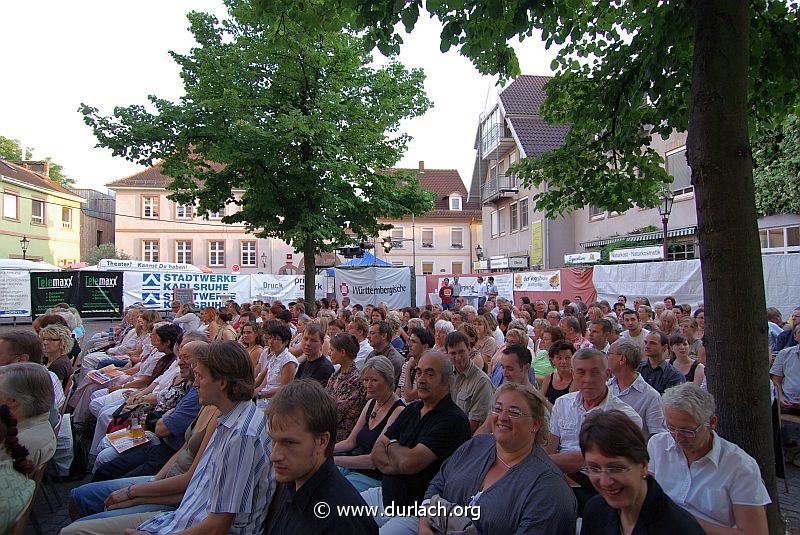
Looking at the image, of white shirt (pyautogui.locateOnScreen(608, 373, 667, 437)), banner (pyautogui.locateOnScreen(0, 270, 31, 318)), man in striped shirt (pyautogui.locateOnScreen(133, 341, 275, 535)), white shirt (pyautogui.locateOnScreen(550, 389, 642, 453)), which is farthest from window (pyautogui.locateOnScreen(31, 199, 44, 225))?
white shirt (pyautogui.locateOnScreen(608, 373, 667, 437))

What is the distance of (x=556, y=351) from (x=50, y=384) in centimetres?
421

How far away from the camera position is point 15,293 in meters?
23.6

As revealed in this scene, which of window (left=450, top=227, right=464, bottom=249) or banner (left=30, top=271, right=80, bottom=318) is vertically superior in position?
window (left=450, top=227, right=464, bottom=249)

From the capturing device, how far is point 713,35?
10.4 feet

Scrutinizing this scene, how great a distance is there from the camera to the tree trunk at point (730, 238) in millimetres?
3027

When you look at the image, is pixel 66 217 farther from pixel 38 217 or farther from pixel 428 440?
pixel 428 440

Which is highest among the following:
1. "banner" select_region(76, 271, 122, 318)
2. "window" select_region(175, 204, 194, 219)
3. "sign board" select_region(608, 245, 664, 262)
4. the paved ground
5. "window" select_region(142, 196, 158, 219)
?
"window" select_region(142, 196, 158, 219)

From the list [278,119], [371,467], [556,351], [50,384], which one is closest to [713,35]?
[556,351]

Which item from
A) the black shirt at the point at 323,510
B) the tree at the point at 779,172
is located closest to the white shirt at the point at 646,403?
the black shirt at the point at 323,510

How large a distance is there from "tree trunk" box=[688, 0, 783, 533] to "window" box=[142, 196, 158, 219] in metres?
51.4

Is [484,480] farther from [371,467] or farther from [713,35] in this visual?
[713,35]

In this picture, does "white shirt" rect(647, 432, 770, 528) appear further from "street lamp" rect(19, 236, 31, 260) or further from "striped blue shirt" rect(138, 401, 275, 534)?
"street lamp" rect(19, 236, 31, 260)

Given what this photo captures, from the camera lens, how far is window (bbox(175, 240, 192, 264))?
48.9 m

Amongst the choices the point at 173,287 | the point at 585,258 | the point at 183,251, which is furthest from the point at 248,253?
the point at 585,258
